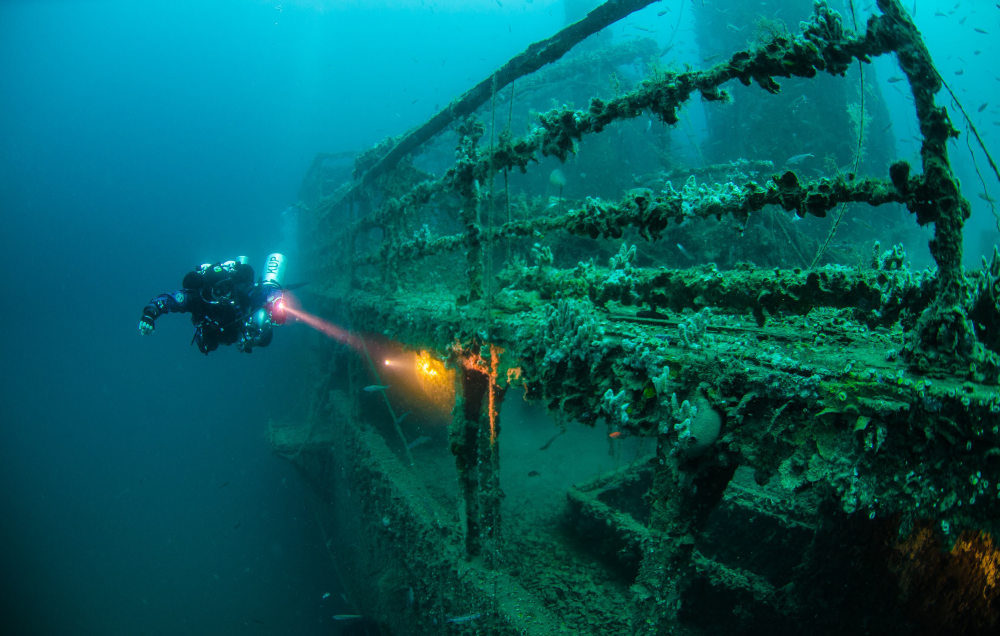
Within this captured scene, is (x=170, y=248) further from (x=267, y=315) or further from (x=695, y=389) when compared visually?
(x=695, y=389)

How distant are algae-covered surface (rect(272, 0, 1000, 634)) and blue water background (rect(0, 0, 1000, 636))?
9.88m

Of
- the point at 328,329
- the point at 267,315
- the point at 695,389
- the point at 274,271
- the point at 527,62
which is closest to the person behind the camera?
the point at 695,389

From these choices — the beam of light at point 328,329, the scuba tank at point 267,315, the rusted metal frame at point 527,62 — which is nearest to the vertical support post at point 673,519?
the rusted metal frame at point 527,62

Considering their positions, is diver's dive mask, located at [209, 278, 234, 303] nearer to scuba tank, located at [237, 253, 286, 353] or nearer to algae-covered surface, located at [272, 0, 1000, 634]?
scuba tank, located at [237, 253, 286, 353]

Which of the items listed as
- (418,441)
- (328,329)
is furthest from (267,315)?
(418,441)

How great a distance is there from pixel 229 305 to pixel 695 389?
25.7 ft

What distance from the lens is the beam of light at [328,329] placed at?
7.64 metres

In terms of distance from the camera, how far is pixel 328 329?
31.9 ft

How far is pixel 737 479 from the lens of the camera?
526 cm

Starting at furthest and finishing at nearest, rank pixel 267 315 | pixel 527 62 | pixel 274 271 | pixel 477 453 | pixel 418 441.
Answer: pixel 274 271
pixel 267 315
pixel 418 441
pixel 527 62
pixel 477 453

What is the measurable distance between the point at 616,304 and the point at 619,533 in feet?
8.02

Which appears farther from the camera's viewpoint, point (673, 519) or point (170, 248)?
point (170, 248)

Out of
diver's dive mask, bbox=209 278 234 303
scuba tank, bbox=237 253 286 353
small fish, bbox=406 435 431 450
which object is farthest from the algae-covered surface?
diver's dive mask, bbox=209 278 234 303

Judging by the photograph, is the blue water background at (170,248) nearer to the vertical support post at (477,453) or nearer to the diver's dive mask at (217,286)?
the diver's dive mask at (217,286)
